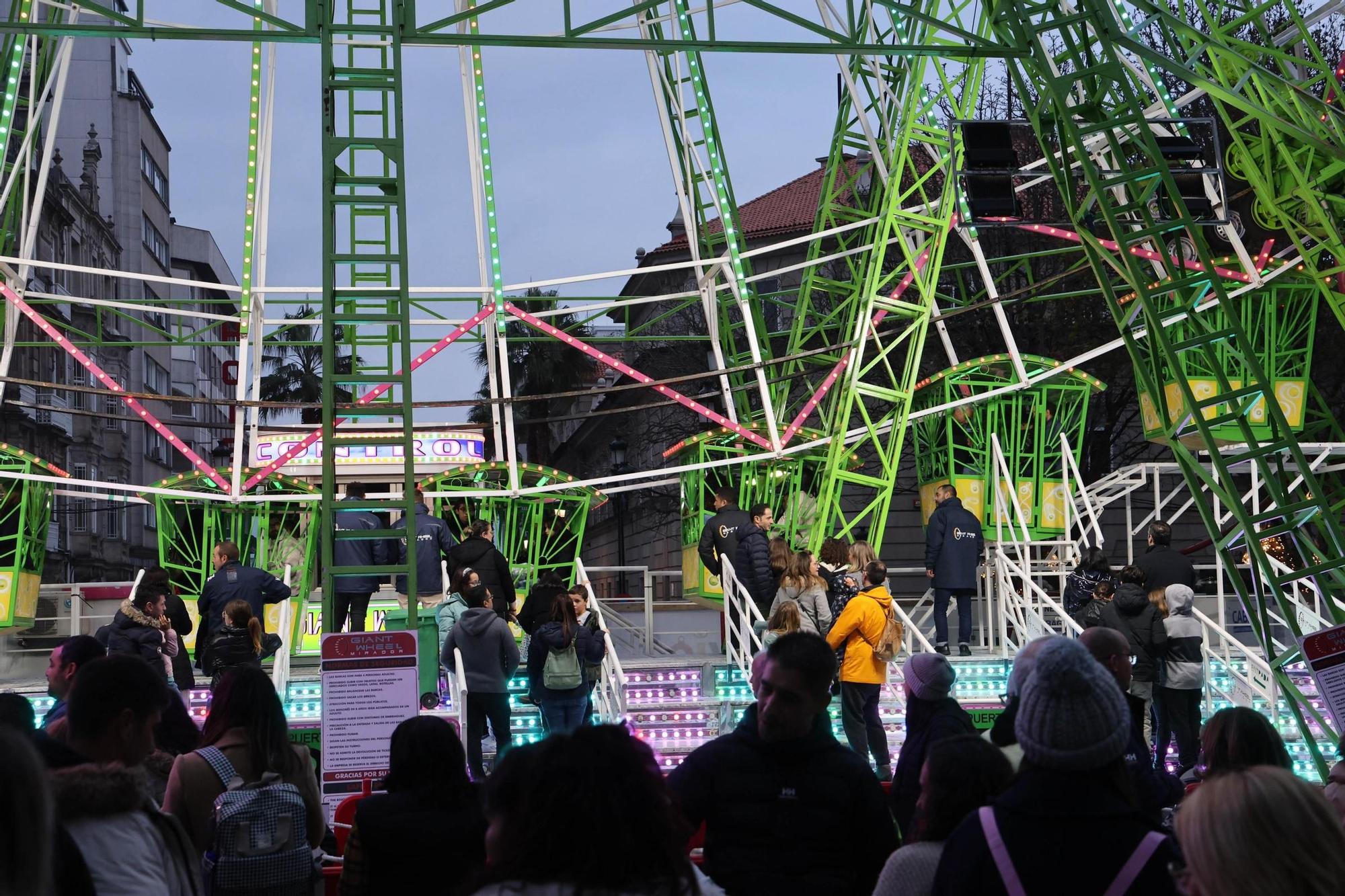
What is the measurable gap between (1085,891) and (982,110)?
34312mm

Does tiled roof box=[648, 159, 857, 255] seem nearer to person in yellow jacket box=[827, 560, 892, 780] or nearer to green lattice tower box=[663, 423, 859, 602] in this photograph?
green lattice tower box=[663, 423, 859, 602]

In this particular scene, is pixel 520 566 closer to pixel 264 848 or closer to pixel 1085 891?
pixel 264 848

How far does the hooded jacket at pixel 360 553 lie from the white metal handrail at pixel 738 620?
11.1ft

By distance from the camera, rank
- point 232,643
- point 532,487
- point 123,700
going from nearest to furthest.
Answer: point 123,700, point 232,643, point 532,487

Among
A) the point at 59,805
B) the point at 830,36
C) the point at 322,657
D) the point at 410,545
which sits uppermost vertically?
the point at 830,36

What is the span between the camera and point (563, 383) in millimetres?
55656

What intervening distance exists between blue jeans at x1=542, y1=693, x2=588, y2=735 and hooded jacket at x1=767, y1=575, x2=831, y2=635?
6.30 feet

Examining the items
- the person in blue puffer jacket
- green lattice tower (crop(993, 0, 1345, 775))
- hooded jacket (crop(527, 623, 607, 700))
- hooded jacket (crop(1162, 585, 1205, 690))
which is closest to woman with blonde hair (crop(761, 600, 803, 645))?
hooded jacket (crop(527, 623, 607, 700))

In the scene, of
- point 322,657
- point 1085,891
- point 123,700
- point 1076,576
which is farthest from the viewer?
point 1076,576

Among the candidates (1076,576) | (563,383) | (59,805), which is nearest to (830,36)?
(1076,576)

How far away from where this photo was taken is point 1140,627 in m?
12.5

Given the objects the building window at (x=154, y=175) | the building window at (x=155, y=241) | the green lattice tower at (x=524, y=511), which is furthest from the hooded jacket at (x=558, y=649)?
the building window at (x=154, y=175)

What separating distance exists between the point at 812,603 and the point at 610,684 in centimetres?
233

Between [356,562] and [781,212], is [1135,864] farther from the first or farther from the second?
[781,212]
